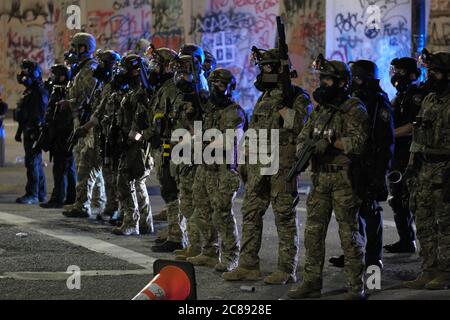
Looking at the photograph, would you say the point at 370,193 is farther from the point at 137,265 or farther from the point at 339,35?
the point at 339,35

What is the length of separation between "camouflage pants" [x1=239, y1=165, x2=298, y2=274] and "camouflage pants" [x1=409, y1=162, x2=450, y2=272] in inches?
43.3

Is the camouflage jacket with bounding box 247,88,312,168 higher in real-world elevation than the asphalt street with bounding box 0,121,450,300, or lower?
higher

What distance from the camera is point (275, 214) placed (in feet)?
31.0

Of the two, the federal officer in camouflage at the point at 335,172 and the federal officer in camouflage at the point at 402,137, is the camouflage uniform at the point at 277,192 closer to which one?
the federal officer in camouflage at the point at 335,172

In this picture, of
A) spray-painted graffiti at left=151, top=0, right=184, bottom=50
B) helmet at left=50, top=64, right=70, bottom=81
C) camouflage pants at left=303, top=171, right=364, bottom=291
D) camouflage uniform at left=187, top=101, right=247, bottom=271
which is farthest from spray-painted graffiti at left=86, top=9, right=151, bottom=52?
camouflage pants at left=303, top=171, right=364, bottom=291

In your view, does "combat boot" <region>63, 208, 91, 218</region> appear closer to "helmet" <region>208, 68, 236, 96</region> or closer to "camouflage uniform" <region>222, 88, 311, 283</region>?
"helmet" <region>208, 68, 236, 96</region>

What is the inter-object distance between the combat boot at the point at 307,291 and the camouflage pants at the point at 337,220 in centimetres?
4

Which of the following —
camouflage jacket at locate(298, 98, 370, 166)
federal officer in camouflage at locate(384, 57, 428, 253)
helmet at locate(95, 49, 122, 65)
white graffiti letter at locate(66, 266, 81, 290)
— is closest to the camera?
camouflage jacket at locate(298, 98, 370, 166)

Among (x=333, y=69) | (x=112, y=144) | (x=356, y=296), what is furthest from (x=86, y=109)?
(x=356, y=296)

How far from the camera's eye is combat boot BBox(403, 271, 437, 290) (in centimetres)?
917

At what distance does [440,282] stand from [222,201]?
2237 millimetres

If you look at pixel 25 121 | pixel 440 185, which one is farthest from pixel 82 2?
pixel 440 185

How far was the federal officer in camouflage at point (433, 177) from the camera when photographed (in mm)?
9094
